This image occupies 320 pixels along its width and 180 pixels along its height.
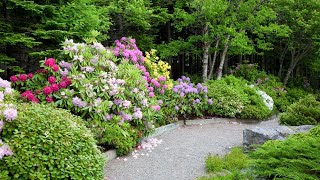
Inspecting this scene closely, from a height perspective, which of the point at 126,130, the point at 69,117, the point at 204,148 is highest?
the point at 69,117

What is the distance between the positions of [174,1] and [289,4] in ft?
17.9

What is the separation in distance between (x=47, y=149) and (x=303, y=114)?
646 cm

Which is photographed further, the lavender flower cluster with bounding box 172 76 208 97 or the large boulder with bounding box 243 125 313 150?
the lavender flower cluster with bounding box 172 76 208 97

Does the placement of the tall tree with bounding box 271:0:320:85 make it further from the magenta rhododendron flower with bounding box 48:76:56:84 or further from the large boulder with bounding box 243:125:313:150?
the magenta rhododendron flower with bounding box 48:76:56:84

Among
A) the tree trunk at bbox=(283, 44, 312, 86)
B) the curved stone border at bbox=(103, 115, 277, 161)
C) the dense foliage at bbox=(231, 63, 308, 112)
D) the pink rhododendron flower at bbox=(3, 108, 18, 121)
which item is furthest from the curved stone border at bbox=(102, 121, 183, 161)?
the tree trunk at bbox=(283, 44, 312, 86)

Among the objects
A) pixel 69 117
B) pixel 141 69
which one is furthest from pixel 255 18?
pixel 69 117

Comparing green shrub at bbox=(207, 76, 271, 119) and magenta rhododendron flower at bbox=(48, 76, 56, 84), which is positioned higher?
magenta rhododendron flower at bbox=(48, 76, 56, 84)

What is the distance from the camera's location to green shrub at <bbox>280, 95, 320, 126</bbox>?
309 inches

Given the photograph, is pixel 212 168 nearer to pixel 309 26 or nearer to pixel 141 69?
pixel 141 69

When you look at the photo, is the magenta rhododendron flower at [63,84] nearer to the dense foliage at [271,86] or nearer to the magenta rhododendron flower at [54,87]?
the magenta rhododendron flower at [54,87]

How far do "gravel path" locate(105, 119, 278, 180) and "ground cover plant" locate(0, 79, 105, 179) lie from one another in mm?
941

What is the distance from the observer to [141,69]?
8359 mm

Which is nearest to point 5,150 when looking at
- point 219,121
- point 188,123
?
point 188,123

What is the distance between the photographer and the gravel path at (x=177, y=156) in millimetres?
5090
